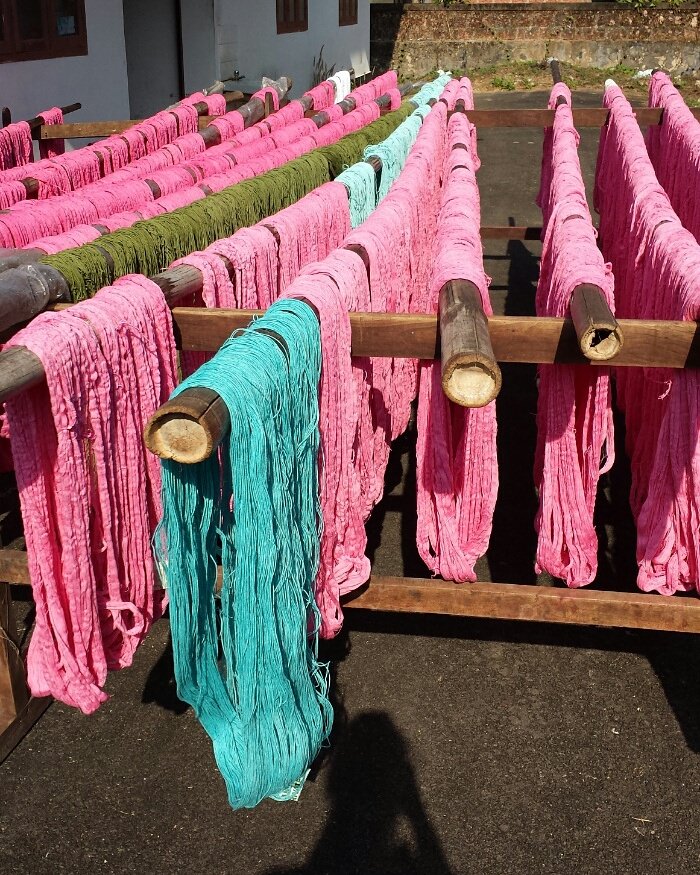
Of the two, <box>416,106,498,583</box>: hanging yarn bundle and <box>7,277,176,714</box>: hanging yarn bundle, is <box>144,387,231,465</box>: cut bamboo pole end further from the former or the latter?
<box>416,106,498,583</box>: hanging yarn bundle

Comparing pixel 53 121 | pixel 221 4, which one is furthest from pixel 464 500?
pixel 221 4

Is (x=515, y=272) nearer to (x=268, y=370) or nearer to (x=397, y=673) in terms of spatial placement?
(x=397, y=673)

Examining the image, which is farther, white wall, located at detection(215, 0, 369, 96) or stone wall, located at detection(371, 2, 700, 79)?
stone wall, located at detection(371, 2, 700, 79)

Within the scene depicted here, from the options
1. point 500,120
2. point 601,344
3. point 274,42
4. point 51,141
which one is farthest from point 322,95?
point 274,42

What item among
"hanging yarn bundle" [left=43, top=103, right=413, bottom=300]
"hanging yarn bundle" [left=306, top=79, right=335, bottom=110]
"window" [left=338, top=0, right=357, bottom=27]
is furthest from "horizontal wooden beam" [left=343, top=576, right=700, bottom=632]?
"window" [left=338, top=0, right=357, bottom=27]

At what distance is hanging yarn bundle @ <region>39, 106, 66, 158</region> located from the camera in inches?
271

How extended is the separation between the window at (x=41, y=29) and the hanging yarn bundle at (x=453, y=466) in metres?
7.77

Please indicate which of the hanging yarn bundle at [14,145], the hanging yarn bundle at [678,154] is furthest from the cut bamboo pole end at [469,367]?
the hanging yarn bundle at [14,145]

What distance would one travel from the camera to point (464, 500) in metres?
3.04

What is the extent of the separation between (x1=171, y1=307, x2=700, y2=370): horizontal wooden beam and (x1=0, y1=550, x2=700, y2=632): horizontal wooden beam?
88 cm

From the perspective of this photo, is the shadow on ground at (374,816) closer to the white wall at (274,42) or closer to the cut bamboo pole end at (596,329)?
the cut bamboo pole end at (596,329)

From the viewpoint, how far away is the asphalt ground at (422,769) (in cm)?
320

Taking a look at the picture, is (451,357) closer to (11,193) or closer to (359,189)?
(359,189)

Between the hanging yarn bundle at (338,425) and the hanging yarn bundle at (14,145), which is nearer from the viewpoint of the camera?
the hanging yarn bundle at (338,425)
